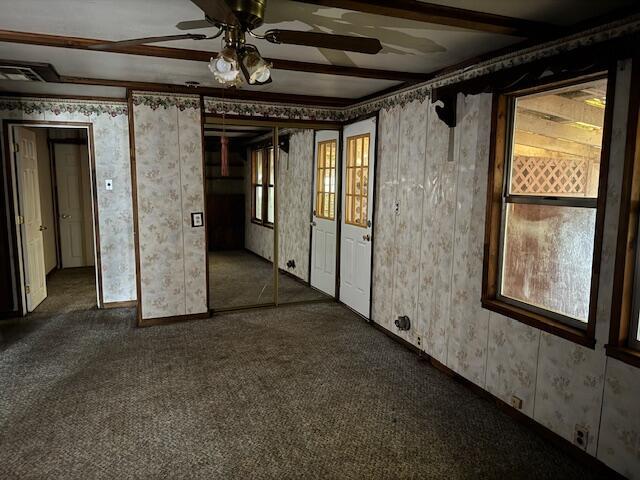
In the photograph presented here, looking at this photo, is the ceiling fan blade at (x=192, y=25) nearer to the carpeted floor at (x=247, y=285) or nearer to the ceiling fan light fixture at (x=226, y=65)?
the ceiling fan light fixture at (x=226, y=65)

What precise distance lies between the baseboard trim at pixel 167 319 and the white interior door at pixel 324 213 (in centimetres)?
167

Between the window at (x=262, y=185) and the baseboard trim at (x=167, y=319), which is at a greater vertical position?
the window at (x=262, y=185)

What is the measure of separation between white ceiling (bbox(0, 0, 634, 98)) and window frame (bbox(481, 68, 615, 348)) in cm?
38

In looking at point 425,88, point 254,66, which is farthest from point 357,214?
point 254,66

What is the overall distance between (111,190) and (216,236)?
12.6 ft

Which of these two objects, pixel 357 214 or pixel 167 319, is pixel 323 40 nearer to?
pixel 357 214

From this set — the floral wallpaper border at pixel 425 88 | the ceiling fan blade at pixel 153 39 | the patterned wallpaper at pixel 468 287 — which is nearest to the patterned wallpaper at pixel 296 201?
the floral wallpaper border at pixel 425 88

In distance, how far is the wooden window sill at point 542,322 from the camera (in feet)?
7.74

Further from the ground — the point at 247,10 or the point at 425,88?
the point at 425,88

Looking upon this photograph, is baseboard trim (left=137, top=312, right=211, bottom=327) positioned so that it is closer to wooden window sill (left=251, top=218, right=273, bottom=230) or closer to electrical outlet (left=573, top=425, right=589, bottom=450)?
wooden window sill (left=251, top=218, right=273, bottom=230)

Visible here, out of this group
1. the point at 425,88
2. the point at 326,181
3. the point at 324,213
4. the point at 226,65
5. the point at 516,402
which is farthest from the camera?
the point at 324,213

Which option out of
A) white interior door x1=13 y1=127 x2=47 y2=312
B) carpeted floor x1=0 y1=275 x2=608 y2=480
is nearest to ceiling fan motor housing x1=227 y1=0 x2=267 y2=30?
carpeted floor x1=0 y1=275 x2=608 y2=480

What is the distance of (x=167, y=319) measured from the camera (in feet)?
15.0

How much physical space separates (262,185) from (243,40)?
583cm
